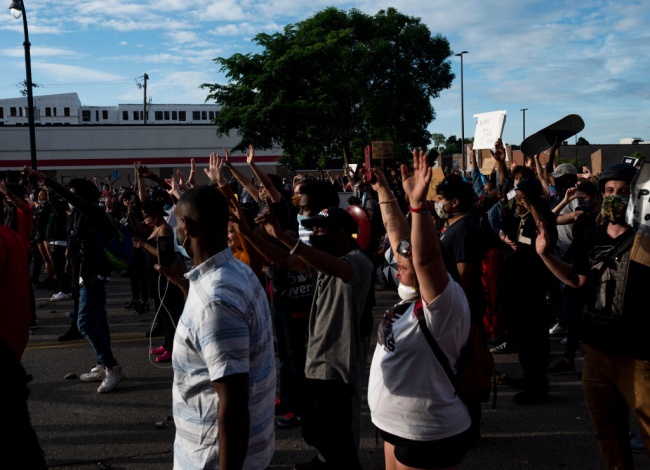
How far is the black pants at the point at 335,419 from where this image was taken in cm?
374

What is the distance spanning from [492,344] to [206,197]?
18.9ft

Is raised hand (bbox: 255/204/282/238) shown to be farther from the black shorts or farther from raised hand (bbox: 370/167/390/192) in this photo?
the black shorts

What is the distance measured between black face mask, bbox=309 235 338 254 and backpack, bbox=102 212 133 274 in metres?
3.09

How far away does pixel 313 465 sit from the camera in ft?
13.7

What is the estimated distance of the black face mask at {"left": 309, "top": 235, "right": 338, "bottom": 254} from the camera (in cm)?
365

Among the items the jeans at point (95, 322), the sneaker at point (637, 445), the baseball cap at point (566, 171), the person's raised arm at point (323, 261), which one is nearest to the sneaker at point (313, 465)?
the person's raised arm at point (323, 261)

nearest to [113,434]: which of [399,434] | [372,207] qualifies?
[399,434]

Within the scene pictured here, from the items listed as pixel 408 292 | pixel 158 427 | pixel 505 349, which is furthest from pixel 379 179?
pixel 505 349

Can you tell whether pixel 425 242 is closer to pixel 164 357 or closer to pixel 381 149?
pixel 164 357

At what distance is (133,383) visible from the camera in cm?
627

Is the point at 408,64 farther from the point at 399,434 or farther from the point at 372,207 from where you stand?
the point at 399,434

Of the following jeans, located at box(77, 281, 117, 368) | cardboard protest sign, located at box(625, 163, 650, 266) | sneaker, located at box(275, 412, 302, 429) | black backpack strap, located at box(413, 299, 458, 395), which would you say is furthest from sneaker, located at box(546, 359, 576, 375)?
jeans, located at box(77, 281, 117, 368)

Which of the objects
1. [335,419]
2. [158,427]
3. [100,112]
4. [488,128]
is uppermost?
[100,112]

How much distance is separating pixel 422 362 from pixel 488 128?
8.09 metres
